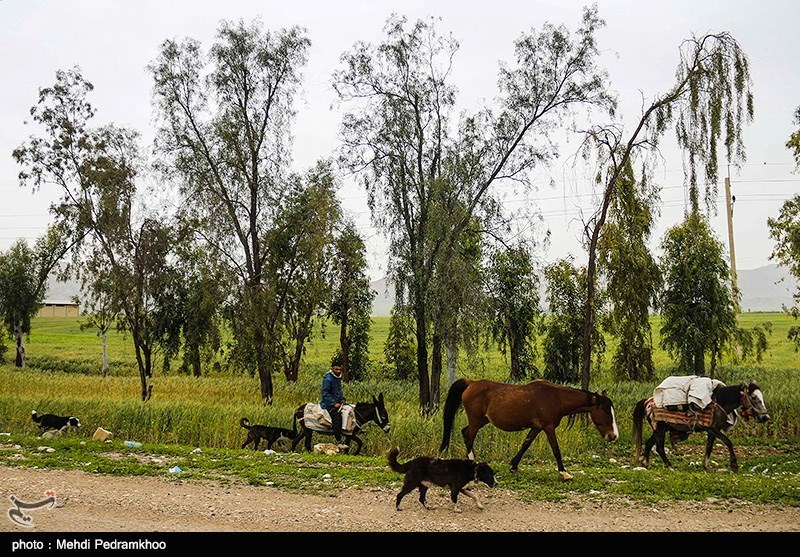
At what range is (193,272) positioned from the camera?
3425 cm

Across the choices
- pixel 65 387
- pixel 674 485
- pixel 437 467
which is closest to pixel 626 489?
pixel 674 485

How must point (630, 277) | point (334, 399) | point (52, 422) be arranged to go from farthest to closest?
point (630, 277), point (52, 422), point (334, 399)

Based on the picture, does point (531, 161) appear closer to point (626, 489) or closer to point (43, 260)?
point (626, 489)

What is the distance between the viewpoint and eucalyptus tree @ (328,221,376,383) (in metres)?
27.6

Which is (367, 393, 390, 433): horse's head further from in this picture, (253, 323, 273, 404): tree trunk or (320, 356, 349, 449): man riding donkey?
(253, 323, 273, 404): tree trunk

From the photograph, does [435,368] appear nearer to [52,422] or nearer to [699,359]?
[52,422]

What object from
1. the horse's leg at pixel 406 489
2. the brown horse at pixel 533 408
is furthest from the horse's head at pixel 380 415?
the horse's leg at pixel 406 489

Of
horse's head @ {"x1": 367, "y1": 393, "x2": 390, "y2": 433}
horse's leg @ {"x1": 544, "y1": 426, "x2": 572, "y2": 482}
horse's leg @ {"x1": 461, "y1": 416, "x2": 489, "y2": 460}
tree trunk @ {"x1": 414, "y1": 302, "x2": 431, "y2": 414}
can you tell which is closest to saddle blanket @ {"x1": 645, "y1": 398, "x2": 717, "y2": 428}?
horse's leg @ {"x1": 544, "y1": 426, "x2": 572, "y2": 482}

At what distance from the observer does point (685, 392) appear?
1277 cm

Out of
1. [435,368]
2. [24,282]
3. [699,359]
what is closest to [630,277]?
[699,359]

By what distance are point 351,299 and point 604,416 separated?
24.1 m

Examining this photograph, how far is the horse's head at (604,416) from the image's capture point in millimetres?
10999

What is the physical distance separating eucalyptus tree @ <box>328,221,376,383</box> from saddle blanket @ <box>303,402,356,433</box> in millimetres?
12560
